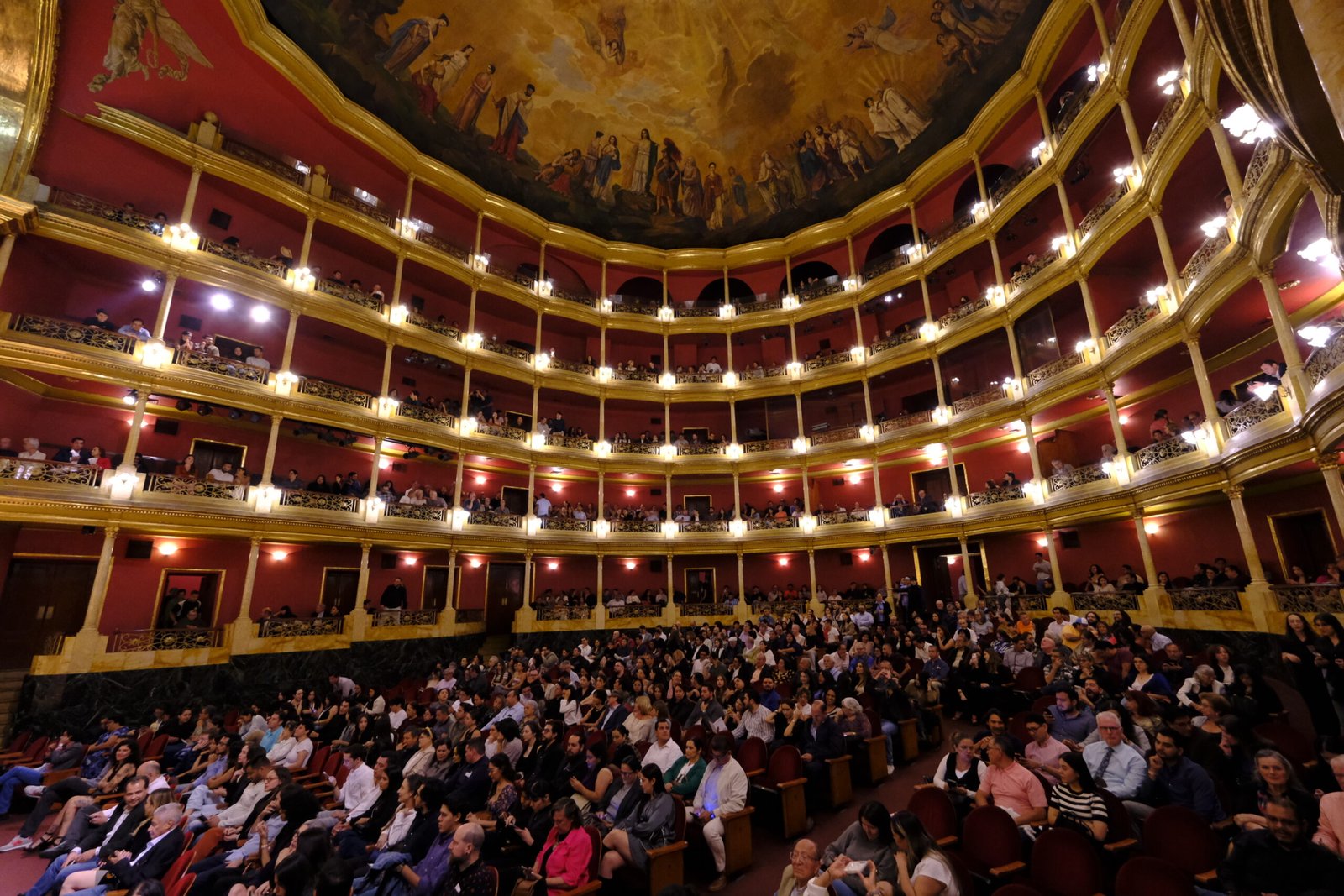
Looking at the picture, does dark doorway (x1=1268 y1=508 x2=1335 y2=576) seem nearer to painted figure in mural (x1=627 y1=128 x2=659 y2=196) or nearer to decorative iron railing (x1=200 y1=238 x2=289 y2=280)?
painted figure in mural (x1=627 y1=128 x2=659 y2=196)

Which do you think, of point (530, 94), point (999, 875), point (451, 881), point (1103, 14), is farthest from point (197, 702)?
point (1103, 14)

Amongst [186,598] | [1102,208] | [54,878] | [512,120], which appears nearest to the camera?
[54,878]

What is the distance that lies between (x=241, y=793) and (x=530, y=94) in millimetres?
23452

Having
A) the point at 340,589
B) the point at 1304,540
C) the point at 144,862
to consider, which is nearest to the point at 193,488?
the point at 340,589

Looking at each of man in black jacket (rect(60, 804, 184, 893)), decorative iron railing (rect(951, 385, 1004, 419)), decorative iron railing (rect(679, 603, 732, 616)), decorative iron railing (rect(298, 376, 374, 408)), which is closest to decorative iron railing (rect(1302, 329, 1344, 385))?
decorative iron railing (rect(951, 385, 1004, 419))

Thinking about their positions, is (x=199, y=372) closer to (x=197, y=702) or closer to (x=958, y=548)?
(x=197, y=702)

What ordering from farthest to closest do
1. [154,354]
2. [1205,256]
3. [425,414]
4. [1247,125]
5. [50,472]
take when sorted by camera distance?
[425,414] → [154,354] → [50,472] → [1205,256] → [1247,125]

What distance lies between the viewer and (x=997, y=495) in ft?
60.2

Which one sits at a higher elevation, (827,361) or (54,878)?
(827,361)

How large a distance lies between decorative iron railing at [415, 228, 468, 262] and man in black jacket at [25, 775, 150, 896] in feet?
57.0

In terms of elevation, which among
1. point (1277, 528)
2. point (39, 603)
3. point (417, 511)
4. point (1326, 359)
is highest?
point (1326, 359)

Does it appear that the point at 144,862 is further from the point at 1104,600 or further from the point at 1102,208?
the point at 1102,208

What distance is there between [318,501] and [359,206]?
9.20m

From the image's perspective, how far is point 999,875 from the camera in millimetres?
4348
